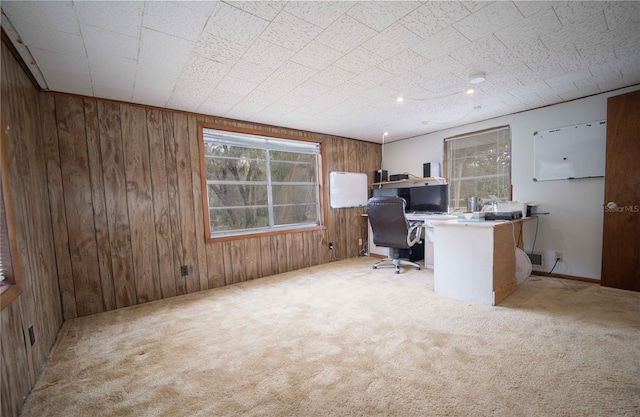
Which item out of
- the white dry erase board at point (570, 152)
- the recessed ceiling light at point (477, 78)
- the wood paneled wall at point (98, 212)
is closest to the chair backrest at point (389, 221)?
the recessed ceiling light at point (477, 78)

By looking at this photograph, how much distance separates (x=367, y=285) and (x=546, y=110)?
3.17 meters

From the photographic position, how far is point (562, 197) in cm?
321

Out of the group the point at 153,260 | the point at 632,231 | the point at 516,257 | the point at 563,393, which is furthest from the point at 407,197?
the point at 153,260

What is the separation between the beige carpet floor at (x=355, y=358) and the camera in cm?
133

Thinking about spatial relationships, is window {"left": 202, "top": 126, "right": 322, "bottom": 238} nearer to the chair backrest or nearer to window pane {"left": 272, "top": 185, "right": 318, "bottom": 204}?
window pane {"left": 272, "top": 185, "right": 318, "bottom": 204}

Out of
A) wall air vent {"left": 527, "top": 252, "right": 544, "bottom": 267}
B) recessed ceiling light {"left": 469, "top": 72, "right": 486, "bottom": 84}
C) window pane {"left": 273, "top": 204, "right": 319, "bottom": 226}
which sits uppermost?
recessed ceiling light {"left": 469, "top": 72, "right": 486, "bottom": 84}

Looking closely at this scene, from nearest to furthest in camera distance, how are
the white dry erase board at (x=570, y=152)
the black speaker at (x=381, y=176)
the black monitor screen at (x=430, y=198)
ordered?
the white dry erase board at (x=570, y=152) → the black monitor screen at (x=430, y=198) → the black speaker at (x=381, y=176)

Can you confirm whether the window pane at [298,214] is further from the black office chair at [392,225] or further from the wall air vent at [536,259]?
the wall air vent at [536,259]

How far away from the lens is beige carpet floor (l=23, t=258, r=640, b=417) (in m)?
1.33

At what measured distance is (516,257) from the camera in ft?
9.89

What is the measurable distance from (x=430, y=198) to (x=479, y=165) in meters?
0.84

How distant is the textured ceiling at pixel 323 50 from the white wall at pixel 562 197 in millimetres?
248

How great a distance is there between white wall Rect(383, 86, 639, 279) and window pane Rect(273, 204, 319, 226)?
292 centimetres

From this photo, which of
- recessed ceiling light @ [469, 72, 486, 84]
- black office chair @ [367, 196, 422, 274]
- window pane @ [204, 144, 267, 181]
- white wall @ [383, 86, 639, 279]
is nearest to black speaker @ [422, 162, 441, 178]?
white wall @ [383, 86, 639, 279]
